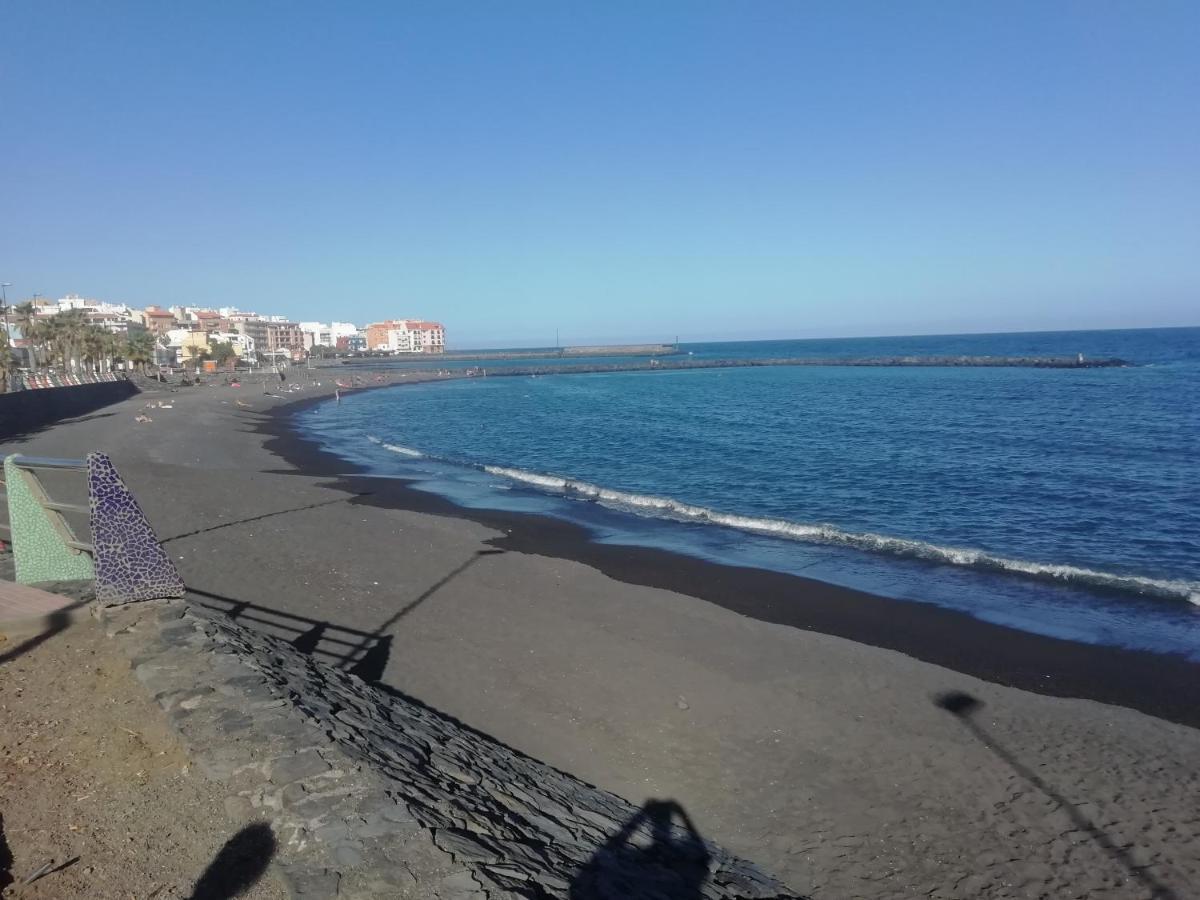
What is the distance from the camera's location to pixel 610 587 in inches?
584

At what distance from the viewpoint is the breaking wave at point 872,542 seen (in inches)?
601

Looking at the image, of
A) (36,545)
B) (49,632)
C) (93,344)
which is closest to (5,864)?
(49,632)

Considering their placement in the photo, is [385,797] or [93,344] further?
[93,344]

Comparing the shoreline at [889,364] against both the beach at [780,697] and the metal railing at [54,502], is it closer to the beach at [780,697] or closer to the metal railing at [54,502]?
the beach at [780,697]

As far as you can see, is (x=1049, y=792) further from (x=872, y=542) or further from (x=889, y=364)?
(x=889, y=364)

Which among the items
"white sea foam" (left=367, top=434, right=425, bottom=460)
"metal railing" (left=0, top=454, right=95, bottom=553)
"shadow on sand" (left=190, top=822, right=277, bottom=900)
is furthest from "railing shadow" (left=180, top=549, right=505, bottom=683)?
"white sea foam" (left=367, top=434, right=425, bottom=460)

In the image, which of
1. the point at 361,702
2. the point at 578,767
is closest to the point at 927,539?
the point at 578,767

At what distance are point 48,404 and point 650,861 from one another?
47.2 metres

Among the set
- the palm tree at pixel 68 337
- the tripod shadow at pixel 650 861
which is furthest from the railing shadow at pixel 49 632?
the palm tree at pixel 68 337

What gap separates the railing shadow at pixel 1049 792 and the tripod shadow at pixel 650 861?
3857mm

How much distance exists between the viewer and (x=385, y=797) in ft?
15.6

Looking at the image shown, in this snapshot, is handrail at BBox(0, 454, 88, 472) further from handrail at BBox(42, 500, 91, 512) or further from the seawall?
the seawall

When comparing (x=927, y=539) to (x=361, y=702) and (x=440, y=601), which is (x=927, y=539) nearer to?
(x=440, y=601)

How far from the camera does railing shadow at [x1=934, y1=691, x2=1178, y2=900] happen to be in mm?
6551
